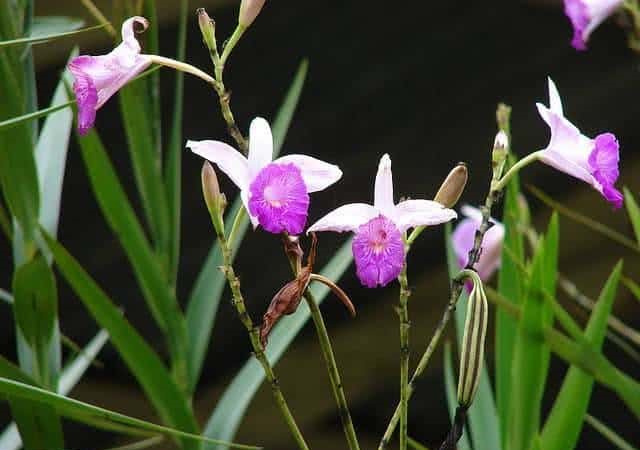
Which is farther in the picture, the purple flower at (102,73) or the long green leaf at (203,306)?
the long green leaf at (203,306)

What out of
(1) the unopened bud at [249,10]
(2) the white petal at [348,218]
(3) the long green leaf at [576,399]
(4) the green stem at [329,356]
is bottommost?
(3) the long green leaf at [576,399]

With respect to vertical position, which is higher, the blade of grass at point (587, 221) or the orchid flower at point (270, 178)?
the orchid flower at point (270, 178)

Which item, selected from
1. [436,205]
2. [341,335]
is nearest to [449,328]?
[341,335]

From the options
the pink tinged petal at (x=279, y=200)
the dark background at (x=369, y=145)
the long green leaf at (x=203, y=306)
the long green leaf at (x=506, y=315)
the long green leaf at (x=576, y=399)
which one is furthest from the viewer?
the dark background at (x=369, y=145)

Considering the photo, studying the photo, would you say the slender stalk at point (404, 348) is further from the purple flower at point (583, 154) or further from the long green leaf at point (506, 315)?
the long green leaf at point (506, 315)

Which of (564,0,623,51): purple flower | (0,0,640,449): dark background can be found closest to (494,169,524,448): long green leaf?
(564,0,623,51): purple flower

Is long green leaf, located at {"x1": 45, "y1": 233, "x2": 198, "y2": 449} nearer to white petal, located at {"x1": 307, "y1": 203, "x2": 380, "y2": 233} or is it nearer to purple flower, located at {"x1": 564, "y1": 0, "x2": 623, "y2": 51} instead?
white petal, located at {"x1": 307, "y1": 203, "x2": 380, "y2": 233}

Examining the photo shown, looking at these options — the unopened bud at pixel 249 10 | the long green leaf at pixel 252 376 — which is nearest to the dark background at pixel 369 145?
the long green leaf at pixel 252 376

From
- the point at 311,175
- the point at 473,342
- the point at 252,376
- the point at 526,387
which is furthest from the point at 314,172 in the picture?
the point at 252,376

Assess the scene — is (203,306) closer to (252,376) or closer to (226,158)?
(252,376)
